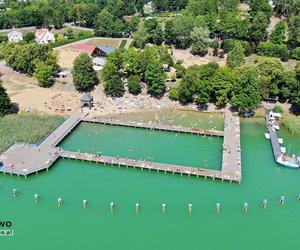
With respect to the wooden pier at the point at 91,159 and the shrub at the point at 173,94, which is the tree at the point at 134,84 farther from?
the wooden pier at the point at 91,159

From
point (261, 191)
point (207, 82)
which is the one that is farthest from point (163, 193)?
point (207, 82)

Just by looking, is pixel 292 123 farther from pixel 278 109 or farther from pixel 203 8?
pixel 203 8

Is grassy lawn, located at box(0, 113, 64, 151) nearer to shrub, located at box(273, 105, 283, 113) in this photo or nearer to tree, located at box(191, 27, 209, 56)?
shrub, located at box(273, 105, 283, 113)

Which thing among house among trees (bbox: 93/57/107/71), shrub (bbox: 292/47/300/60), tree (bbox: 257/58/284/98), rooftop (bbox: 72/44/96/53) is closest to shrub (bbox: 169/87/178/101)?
tree (bbox: 257/58/284/98)

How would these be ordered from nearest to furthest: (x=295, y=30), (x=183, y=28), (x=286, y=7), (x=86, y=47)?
(x=295, y=30) < (x=183, y=28) < (x=86, y=47) < (x=286, y=7)

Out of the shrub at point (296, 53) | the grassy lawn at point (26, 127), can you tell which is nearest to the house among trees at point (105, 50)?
the grassy lawn at point (26, 127)

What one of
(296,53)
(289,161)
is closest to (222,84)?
(289,161)
